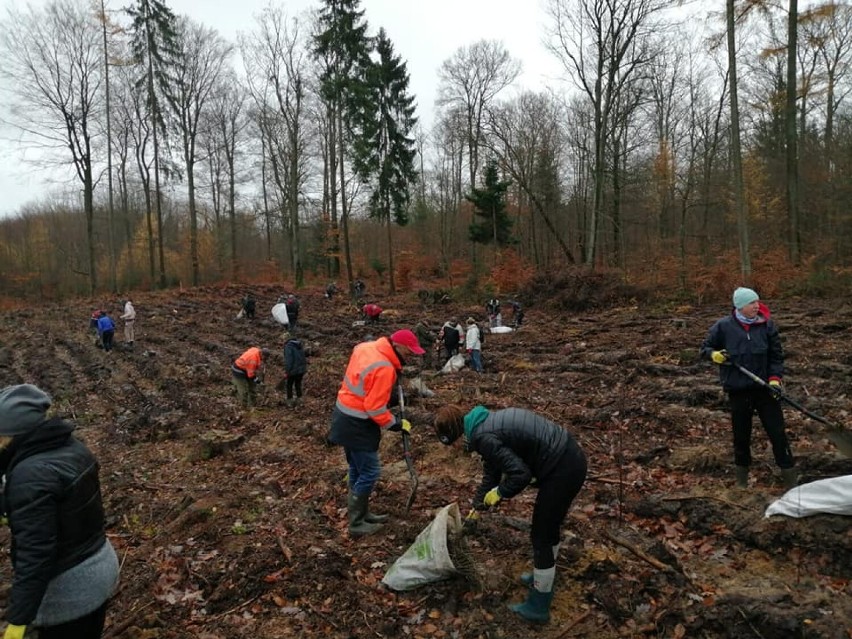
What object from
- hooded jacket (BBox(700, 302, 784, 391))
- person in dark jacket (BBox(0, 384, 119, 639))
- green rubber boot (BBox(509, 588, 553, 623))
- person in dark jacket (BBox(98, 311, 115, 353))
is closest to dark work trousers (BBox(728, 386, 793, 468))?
hooded jacket (BBox(700, 302, 784, 391))

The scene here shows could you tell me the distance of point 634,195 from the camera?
1159 inches

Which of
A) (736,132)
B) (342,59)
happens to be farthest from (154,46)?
(736,132)

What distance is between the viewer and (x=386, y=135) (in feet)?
91.4

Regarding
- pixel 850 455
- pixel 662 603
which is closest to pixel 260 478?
pixel 662 603

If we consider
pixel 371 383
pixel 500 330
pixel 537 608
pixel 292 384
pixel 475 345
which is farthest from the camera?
pixel 500 330

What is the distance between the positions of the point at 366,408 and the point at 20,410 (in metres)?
2.59

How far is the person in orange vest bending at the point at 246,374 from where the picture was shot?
9.96 metres

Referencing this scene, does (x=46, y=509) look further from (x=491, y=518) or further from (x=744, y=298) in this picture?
(x=744, y=298)

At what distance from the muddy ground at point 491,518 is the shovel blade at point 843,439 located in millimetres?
423

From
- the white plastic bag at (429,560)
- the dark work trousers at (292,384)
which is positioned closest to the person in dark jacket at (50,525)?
the white plastic bag at (429,560)

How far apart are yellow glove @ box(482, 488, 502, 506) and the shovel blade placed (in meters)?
3.37

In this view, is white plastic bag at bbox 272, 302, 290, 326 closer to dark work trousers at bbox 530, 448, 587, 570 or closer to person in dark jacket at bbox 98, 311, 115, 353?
person in dark jacket at bbox 98, 311, 115, 353

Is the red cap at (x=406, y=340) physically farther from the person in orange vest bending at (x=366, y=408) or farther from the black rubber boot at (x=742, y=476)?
the black rubber boot at (x=742, y=476)

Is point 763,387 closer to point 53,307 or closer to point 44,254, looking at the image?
point 53,307
